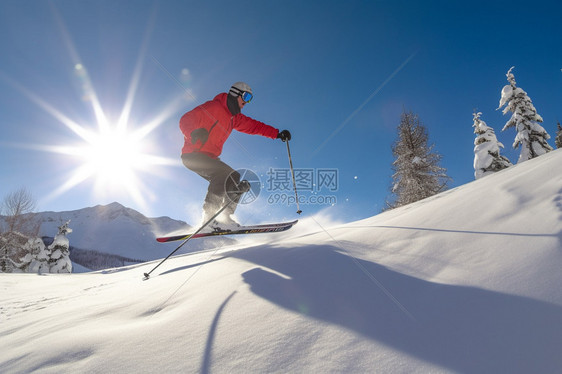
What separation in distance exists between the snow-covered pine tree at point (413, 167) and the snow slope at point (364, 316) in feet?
47.9

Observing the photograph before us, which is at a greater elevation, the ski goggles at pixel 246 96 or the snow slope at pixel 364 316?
the ski goggles at pixel 246 96

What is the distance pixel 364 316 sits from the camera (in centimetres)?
107

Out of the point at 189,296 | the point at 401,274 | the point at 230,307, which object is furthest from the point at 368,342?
the point at 189,296

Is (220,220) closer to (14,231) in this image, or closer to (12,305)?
(12,305)

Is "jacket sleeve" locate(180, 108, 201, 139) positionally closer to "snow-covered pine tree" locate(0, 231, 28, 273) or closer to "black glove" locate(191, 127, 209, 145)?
"black glove" locate(191, 127, 209, 145)

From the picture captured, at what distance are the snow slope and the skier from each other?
9.07 ft

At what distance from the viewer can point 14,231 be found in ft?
68.2

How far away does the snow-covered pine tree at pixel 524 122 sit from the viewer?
1298 cm

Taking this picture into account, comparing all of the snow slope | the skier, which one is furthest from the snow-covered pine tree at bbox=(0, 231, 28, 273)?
the snow slope

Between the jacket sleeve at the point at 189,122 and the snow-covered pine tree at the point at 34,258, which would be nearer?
the jacket sleeve at the point at 189,122

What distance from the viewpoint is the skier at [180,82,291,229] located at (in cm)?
444

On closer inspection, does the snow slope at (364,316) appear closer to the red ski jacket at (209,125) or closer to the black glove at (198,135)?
the black glove at (198,135)

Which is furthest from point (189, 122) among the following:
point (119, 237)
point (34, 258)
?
point (119, 237)

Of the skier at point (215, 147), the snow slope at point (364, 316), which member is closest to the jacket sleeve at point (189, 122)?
the skier at point (215, 147)
